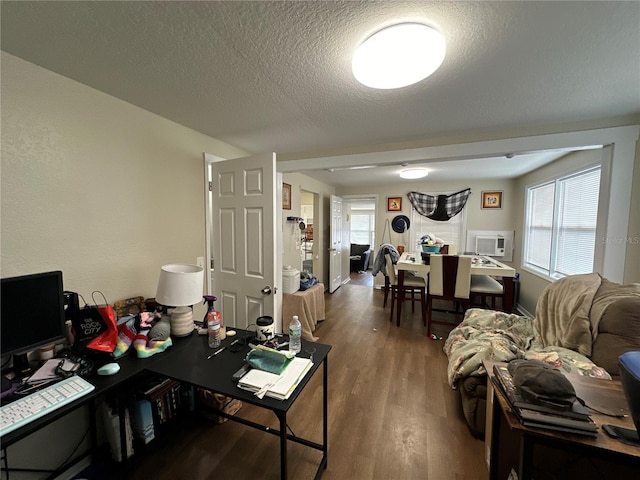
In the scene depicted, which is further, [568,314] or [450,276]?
[450,276]

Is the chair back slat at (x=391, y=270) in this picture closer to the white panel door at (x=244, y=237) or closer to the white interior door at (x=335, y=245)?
the white interior door at (x=335, y=245)

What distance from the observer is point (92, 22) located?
105 cm

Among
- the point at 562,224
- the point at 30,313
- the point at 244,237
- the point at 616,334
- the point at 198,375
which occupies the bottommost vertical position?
the point at 198,375

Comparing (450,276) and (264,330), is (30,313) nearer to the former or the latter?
(264,330)

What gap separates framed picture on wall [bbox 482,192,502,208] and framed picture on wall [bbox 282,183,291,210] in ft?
11.8

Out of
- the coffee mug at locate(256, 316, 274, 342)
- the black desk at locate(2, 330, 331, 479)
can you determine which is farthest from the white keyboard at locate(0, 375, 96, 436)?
the coffee mug at locate(256, 316, 274, 342)

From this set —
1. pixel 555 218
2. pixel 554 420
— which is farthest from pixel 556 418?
pixel 555 218

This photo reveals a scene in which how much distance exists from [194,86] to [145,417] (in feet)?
6.74

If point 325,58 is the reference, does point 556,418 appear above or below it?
below

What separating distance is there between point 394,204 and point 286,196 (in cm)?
260

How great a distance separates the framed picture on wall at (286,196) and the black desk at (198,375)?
7.54 ft

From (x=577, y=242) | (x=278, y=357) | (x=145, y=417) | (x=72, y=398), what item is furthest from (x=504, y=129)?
(x=145, y=417)

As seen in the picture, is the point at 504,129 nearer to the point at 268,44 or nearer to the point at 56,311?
the point at 268,44

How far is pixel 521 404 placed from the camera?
0.96 m
